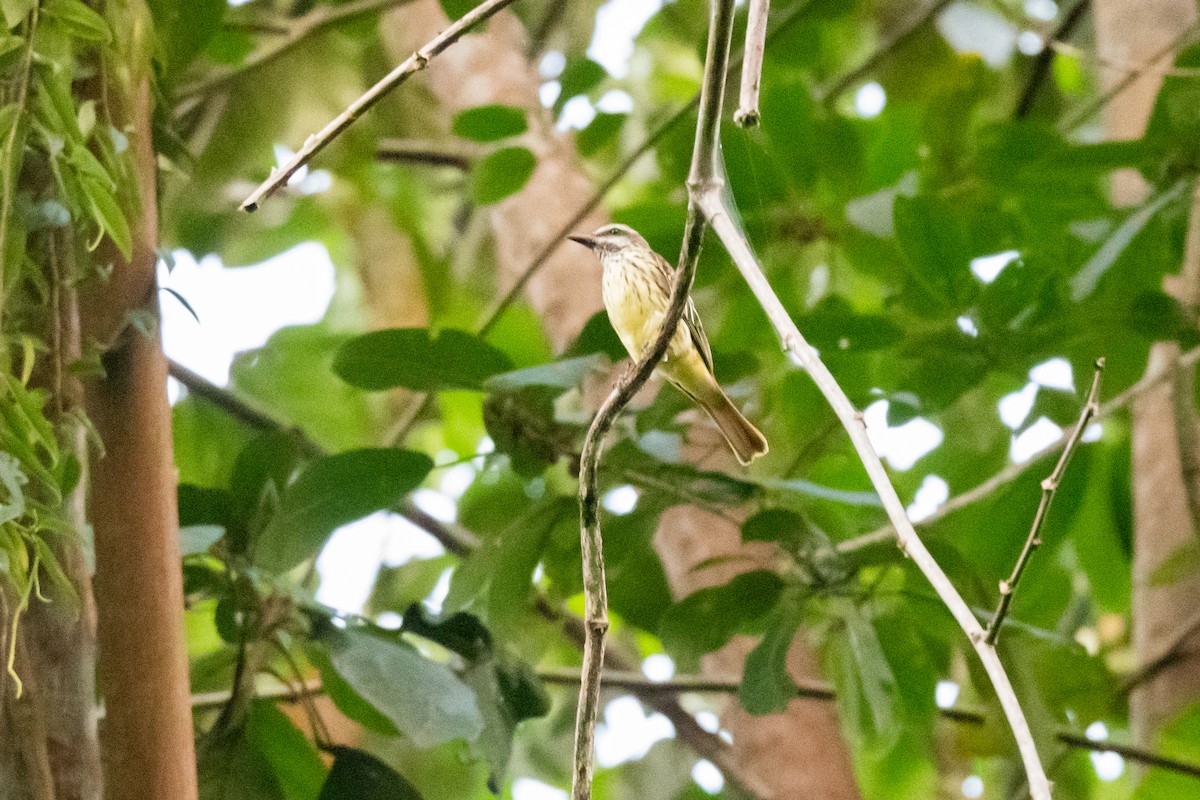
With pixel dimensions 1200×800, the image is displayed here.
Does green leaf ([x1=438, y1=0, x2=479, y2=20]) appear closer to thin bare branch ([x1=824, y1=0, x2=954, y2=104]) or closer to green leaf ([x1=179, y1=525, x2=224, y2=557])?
green leaf ([x1=179, y1=525, x2=224, y2=557])

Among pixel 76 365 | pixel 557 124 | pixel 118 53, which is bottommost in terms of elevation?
pixel 76 365

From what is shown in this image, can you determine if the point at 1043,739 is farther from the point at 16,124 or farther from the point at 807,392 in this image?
the point at 16,124

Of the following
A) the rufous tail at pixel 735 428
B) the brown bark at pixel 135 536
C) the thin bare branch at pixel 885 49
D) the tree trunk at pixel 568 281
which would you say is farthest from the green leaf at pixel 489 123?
the thin bare branch at pixel 885 49

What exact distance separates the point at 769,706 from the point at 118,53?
1.38 metres

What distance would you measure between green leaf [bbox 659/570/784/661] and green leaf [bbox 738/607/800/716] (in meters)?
0.07

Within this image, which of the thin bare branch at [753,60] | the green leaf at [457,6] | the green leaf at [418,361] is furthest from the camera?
the green leaf at [457,6]

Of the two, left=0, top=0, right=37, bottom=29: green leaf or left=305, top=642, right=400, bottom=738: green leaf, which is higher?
left=0, top=0, right=37, bottom=29: green leaf

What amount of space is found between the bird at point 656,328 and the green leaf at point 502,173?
0.21 metres

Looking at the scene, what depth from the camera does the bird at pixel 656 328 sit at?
91.5 inches

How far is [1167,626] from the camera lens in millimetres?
2883

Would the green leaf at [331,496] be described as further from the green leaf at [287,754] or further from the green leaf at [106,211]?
the green leaf at [106,211]

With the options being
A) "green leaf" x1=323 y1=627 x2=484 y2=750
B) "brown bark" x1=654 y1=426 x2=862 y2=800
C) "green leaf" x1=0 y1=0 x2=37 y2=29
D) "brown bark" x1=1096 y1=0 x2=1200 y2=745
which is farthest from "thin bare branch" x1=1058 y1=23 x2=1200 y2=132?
"green leaf" x1=0 y1=0 x2=37 y2=29

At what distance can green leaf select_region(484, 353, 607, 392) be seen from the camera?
195 cm

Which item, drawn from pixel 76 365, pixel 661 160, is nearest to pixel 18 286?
pixel 76 365
